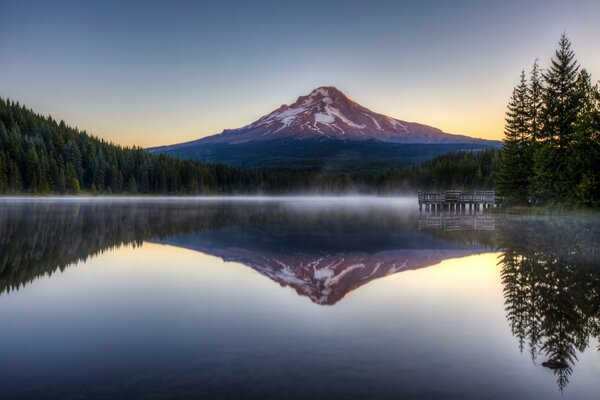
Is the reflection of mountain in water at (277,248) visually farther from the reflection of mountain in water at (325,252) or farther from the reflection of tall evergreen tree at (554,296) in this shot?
the reflection of tall evergreen tree at (554,296)

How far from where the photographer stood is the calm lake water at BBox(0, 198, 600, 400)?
277 inches

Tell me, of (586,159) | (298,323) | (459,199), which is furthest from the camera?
(459,199)

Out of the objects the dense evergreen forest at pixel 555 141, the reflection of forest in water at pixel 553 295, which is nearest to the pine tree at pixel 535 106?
the dense evergreen forest at pixel 555 141

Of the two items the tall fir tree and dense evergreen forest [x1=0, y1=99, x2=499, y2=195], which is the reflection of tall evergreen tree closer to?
the tall fir tree

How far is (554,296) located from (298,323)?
6666mm

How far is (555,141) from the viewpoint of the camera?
4675 centimetres

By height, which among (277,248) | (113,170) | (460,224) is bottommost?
(460,224)

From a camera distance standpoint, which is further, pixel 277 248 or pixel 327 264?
pixel 277 248

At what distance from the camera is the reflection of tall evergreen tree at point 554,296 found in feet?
29.6

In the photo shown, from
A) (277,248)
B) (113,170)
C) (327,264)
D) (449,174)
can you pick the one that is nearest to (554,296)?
(327,264)

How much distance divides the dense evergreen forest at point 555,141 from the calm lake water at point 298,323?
2233cm

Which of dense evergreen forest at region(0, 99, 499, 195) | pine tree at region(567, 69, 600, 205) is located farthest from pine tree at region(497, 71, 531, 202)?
dense evergreen forest at region(0, 99, 499, 195)

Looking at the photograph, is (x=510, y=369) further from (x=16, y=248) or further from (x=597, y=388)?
(x=16, y=248)

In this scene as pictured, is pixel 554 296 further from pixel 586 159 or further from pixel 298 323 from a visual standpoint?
pixel 586 159
